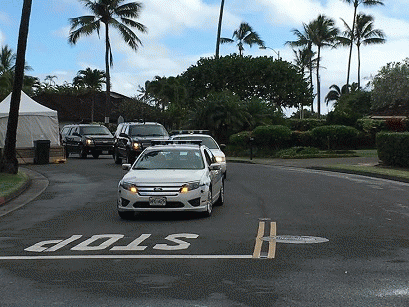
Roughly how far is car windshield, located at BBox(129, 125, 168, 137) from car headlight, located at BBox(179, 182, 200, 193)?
19.1 meters

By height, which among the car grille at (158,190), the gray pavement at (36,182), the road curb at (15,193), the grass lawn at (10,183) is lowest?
the gray pavement at (36,182)

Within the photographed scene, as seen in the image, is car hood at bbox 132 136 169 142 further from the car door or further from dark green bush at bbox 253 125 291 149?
the car door

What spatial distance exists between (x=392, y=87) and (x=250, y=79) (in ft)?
46.4

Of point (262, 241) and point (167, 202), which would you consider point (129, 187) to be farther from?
point (262, 241)

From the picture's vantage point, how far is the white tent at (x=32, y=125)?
3772 centimetres

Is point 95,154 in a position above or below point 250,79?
below

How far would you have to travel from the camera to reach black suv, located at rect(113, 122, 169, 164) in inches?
1299

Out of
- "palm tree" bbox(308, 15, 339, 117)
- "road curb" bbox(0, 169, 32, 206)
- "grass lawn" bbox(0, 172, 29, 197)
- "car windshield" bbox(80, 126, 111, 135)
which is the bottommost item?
"road curb" bbox(0, 169, 32, 206)

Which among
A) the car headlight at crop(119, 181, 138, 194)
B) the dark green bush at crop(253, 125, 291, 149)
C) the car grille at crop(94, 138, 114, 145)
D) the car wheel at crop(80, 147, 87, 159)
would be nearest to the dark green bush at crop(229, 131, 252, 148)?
the dark green bush at crop(253, 125, 291, 149)

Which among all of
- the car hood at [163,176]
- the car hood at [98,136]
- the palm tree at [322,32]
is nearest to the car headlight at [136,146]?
the car hood at [98,136]

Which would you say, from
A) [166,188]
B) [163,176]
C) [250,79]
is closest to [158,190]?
[166,188]

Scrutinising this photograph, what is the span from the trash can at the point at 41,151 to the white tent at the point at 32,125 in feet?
5.07

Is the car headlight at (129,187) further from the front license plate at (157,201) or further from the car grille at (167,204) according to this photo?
the front license plate at (157,201)

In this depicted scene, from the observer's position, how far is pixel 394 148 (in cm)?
3328
